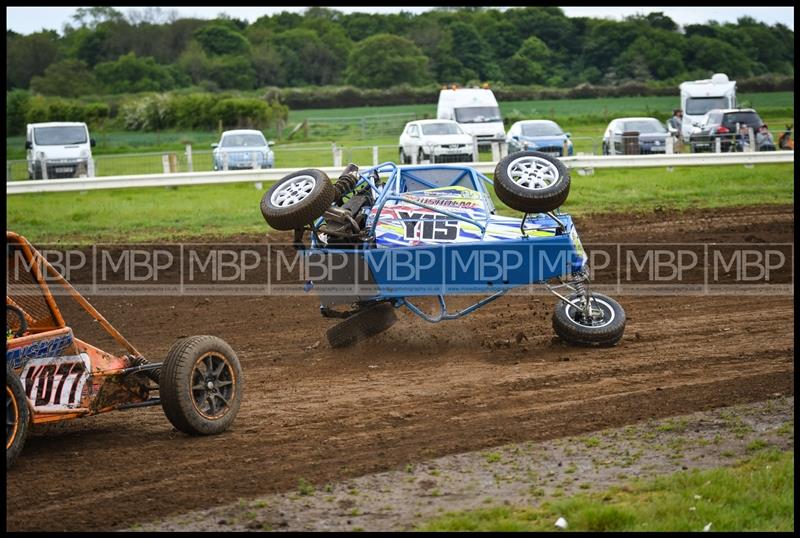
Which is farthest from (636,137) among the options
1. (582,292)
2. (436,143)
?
(582,292)

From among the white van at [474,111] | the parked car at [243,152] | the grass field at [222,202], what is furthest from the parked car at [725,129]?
the parked car at [243,152]

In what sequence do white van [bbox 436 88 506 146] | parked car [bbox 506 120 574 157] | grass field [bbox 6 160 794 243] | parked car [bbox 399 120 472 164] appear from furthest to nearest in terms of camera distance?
white van [bbox 436 88 506 146] < parked car [bbox 506 120 574 157] < parked car [bbox 399 120 472 164] < grass field [bbox 6 160 794 243]

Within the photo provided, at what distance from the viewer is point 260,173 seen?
81.7 ft

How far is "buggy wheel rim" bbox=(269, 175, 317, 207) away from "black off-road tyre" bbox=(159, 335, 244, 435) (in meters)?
2.75

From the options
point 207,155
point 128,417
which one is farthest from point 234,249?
point 207,155

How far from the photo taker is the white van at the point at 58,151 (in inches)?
1197

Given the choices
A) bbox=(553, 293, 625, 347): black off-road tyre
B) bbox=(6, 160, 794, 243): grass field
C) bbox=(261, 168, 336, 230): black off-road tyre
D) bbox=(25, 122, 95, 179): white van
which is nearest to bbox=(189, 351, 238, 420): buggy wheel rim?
bbox=(261, 168, 336, 230): black off-road tyre

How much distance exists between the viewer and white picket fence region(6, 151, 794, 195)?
2406 centimetres

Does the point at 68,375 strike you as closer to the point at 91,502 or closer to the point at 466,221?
the point at 91,502

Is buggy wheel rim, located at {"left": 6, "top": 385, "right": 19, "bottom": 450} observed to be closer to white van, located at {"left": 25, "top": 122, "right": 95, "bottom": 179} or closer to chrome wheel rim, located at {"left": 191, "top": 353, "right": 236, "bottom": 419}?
chrome wheel rim, located at {"left": 191, "top": 353, "right": 236, "bottom": 419}

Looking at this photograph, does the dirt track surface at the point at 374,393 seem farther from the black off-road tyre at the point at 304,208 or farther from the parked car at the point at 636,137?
the parked car at the point at 636,137

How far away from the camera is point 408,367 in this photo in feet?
34.5

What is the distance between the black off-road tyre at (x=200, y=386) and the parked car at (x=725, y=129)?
987 inches

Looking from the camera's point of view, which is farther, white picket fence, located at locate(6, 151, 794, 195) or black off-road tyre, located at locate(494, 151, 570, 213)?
white picket fence, located at locate(6, 151, 794, 195)
